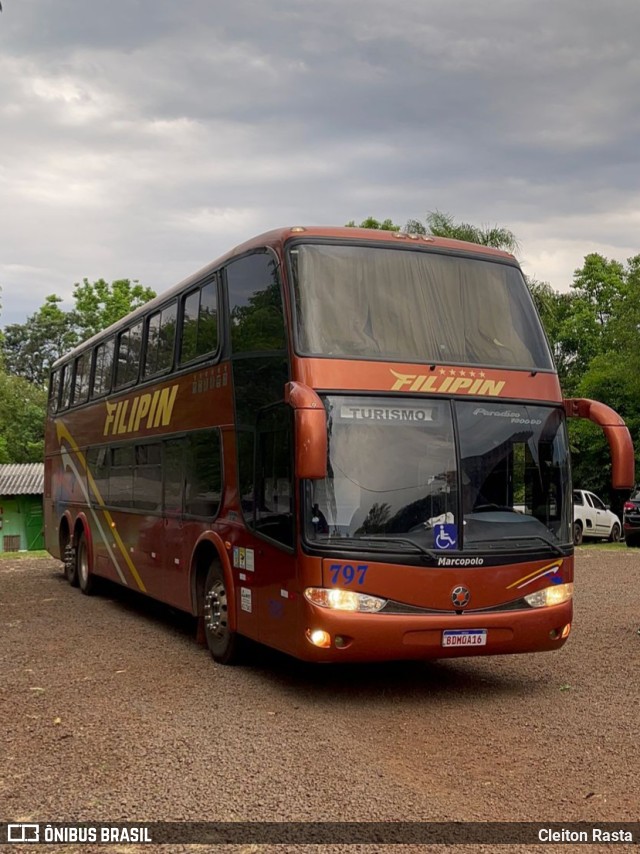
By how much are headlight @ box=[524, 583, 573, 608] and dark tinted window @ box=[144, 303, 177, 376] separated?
17.5 feet

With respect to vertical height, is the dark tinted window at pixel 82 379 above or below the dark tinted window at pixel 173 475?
above

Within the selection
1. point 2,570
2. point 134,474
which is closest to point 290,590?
point 134,474

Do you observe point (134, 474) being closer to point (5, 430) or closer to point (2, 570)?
point (2, 570)

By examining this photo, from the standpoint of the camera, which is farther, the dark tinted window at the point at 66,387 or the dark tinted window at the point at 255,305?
the dark tinted window at the point at 66,387

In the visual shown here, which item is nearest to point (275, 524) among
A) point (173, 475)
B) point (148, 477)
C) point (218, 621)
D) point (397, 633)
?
point (397, 633)

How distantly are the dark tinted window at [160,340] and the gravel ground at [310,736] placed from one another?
10.6ft

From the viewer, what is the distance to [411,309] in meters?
8.93

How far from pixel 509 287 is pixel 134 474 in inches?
242

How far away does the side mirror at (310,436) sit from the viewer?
7.53 m

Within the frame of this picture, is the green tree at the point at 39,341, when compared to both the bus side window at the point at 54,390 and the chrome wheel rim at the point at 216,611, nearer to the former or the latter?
the bus side window at the point at 54,390

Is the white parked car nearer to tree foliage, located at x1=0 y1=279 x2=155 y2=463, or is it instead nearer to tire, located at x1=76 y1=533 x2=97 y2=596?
tire, located at x1=76 y1=533 x2=97 y2=596

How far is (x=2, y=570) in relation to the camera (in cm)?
2186

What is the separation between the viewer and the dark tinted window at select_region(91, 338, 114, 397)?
15352mm

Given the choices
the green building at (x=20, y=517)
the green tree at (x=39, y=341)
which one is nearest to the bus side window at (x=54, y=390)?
the green building at (x=20, y=517)
